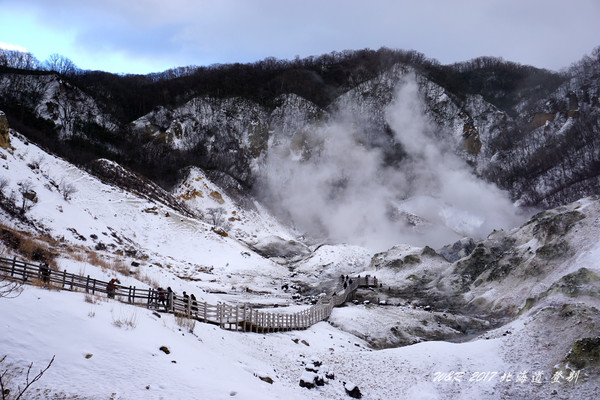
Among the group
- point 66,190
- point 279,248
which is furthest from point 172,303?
point 279,248

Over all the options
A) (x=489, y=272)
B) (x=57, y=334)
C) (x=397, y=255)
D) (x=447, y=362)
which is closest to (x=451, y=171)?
(x=397, y=255)

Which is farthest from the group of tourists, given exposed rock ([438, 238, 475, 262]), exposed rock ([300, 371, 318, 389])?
exposed rock ([438, 238, 475, 262])

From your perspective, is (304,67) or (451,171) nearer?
(451,171)

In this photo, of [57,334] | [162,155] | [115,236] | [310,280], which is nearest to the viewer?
[57,334]

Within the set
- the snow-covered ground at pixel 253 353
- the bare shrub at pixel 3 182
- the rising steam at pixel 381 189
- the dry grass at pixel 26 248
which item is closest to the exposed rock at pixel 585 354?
the snow-covered ground at pixel 253 353

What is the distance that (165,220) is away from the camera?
56812 mm

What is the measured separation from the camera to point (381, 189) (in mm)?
106062

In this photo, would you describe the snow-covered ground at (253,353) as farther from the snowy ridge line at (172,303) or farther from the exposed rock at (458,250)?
the exposed rock at (458,250)

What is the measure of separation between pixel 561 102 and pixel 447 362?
125 meters

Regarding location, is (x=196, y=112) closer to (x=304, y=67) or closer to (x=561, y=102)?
(x=304, y=67)

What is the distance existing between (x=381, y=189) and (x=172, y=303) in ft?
309

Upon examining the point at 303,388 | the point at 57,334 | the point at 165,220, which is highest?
the point at 165,220

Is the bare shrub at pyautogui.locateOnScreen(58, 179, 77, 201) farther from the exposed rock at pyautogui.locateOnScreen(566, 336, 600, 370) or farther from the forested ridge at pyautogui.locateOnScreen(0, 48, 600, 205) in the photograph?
the exposed rock at pyautogui.locateOnScreen(566, 336, 600, 370)

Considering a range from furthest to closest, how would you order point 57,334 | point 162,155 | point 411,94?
point 411,94
point 162,155
point 57,334
